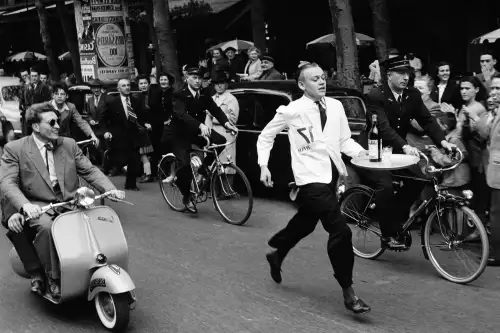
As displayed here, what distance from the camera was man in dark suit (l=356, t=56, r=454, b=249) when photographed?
6777mm

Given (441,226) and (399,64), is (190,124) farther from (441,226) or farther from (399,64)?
(441,226)

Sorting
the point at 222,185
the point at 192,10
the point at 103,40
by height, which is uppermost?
the point at 192,10

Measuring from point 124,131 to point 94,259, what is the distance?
6.40m

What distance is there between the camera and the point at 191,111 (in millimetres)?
9562

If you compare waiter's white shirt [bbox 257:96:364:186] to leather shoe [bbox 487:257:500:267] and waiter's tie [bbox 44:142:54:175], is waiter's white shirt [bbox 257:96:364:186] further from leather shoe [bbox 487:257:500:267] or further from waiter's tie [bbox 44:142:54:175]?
leather shoe [bbox 487:257:500:267]

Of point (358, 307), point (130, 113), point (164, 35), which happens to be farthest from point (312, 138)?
point (164, 35)

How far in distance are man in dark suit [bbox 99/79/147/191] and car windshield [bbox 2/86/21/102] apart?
8.01 metres

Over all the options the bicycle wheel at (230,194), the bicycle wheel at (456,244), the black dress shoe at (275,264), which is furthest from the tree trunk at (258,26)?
the black dress shoe at (275,264)

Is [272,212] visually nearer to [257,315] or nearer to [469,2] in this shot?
[257,315]

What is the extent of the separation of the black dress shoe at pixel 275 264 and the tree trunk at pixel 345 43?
18.6ft


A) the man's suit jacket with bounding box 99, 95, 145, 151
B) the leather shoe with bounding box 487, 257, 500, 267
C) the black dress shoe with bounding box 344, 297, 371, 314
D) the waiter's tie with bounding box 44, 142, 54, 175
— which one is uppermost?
the waiter's tie with bounding box 44, 142, 54, 175

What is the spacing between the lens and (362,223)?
713cm

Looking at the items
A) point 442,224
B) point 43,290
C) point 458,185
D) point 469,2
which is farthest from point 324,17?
point 43,290

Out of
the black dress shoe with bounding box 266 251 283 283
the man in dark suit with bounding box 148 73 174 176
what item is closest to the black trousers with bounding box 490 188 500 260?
the black dress shoe with bounding box 266 251 283 283
